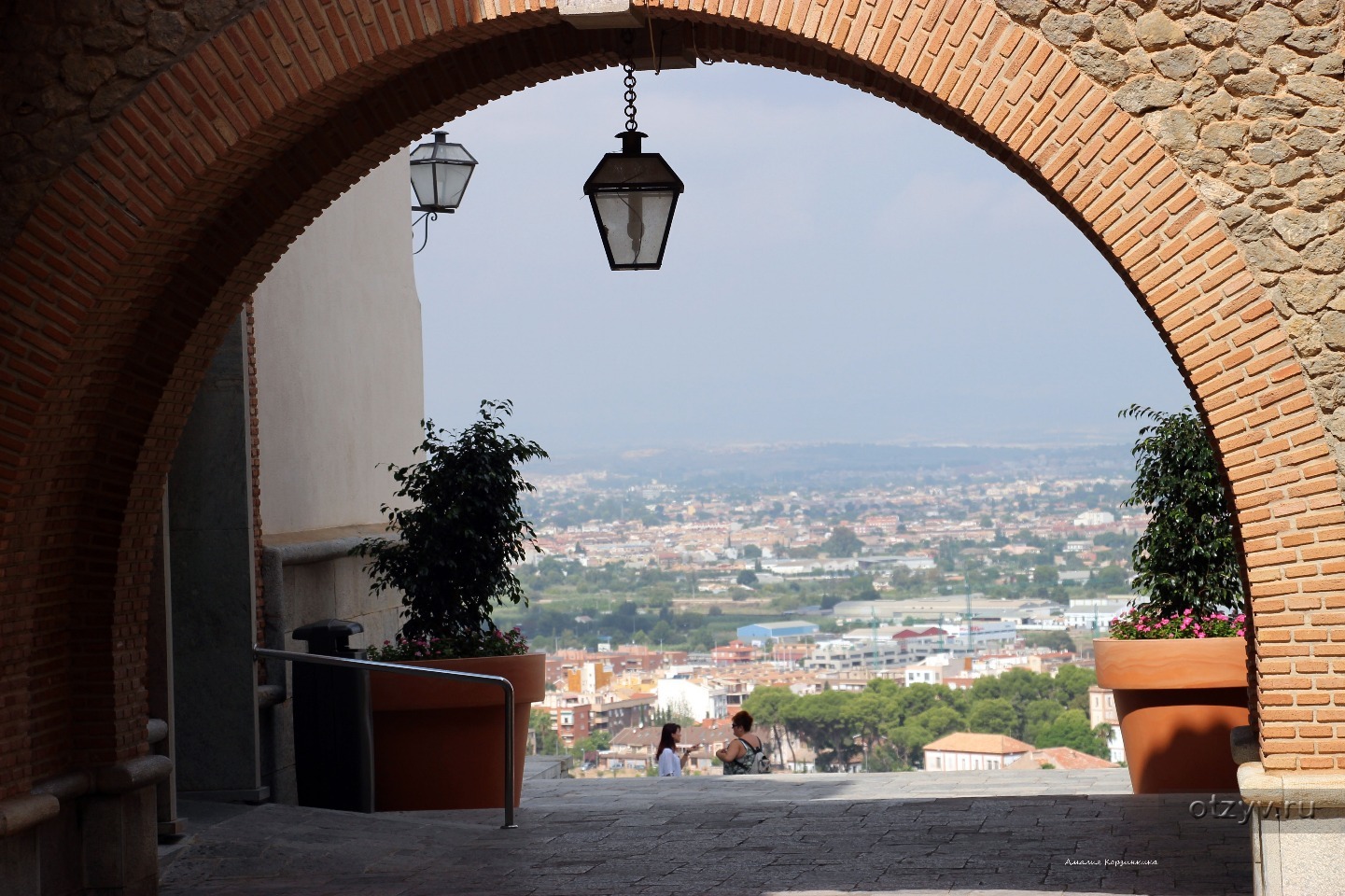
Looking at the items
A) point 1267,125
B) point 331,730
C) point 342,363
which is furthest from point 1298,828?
point 342,363

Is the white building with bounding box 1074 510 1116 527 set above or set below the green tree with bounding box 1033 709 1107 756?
above

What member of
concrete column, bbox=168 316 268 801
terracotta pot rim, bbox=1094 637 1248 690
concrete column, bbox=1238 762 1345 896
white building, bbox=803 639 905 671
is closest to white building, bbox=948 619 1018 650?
white building, bbox=803 639 905 671

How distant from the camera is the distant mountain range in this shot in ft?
196

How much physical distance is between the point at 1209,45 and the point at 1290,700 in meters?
2.29

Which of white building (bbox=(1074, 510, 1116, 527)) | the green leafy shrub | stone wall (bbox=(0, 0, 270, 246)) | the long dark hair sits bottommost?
the long dark hair

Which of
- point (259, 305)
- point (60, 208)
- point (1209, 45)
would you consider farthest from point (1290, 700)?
point (259, 305)

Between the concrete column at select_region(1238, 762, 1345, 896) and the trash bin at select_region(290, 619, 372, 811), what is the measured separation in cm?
597

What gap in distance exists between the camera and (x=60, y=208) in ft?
18.2

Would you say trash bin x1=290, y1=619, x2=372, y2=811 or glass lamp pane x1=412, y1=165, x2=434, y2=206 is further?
glass lamp pane x1=412, y1=165, x2=434, y2=206

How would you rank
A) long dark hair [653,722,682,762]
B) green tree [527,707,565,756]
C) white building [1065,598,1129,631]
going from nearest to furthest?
long dark hair [653,722,682,762] < green tree [527,707,565,756] < white building [1065,598,1129,631]

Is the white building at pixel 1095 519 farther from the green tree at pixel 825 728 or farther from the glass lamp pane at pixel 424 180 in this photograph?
the glass lamp pane at pixel 424 180

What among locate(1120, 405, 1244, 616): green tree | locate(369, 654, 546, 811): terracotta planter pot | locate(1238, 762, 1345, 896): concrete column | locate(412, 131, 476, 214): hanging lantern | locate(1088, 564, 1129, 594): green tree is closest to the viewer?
locate(1238, 762, 1345, 896): concrete column

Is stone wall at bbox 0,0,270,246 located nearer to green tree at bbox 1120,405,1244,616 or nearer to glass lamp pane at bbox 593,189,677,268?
glass lamp pane at bbox 593,189,677,268

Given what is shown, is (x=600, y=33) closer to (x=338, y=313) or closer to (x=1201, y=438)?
(x=1201, y=438)
